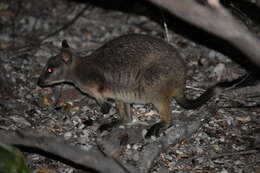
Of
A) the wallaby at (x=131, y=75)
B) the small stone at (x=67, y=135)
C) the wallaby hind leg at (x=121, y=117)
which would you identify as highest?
the wallaby at (x=131, y=75)

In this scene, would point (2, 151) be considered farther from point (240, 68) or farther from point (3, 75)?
point (240, 68)

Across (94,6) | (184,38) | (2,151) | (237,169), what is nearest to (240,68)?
(184,38)

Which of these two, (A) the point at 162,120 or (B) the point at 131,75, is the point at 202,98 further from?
(B) the point at 131,75

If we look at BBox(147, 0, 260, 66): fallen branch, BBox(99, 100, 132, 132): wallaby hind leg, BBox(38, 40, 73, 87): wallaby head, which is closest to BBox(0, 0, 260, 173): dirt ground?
BBox(99, 100, 132, 132): wallaby hind leg

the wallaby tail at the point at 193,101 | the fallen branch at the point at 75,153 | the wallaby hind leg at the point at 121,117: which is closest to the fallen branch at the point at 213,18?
the fallen branch at the point at 75,153

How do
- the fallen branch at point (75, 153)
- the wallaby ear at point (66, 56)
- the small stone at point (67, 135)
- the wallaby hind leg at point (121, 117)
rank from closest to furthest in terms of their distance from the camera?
the fallen branch at point (75, 153)
the small stone at point (67, 135)
the wallaby hind leg at point (121, 117)
the wallaby ear at point (66, 56)

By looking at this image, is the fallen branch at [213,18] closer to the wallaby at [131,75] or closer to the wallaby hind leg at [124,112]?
the wallaby at [131,75]
